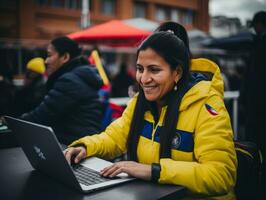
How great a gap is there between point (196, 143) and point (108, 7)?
2471cm

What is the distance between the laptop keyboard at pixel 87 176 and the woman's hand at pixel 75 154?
7 cm

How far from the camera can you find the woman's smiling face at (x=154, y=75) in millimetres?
1941

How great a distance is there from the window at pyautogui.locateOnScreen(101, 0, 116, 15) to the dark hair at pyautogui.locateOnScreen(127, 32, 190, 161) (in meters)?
23.9

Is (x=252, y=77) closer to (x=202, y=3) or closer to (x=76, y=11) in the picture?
(x=76, y=11)

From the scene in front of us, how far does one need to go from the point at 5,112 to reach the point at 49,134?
3209 millimetres

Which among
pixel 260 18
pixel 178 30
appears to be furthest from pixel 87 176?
pixel 260 18

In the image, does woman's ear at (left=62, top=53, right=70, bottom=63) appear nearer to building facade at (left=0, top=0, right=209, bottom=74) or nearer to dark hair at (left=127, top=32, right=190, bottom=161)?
dark hair at (left=127, top=32, right=190, bottom=161)

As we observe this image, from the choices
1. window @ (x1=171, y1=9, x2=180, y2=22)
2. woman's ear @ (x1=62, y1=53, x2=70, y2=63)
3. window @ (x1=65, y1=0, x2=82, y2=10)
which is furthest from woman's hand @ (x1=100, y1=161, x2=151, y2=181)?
window @ (x1=171, y1=9, x2=180, y2=22)

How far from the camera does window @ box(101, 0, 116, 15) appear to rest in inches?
987

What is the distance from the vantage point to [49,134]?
1431 millimetres

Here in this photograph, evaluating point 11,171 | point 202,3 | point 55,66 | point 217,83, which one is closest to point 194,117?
point 217,83

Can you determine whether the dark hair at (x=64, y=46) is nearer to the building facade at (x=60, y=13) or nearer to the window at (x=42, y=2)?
the building facade at (x=60, y=13)

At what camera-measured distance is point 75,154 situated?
1.94 metres

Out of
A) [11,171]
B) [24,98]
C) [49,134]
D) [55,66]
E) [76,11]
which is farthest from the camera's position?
[76,11]
